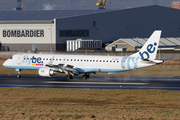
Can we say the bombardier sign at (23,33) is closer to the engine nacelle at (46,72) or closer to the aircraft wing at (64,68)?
the aircraft wing at (64,68)

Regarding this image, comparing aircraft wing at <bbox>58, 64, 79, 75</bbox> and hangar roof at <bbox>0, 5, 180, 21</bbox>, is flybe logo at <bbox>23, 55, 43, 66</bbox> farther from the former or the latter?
hangar roof at <bbox>0, 5, 180, 21</bbox>

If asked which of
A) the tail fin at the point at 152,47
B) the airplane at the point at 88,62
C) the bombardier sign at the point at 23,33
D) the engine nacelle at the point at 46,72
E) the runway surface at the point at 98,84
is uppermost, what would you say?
the bombardier sign at the point at 23,33

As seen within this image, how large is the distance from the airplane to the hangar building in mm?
57703

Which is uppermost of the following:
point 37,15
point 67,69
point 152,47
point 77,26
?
point 37,15

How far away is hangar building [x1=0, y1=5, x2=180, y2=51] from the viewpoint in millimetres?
103250

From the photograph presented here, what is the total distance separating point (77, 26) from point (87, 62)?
A: 64350 millimetres

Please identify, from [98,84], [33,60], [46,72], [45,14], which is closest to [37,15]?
[45,14]

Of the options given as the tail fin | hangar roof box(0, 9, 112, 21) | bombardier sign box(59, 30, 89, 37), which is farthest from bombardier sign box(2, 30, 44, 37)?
the tail fin

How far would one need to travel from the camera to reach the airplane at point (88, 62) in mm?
40781

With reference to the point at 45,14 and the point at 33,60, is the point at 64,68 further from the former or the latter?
the point at 45,14

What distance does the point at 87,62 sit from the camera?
42.8 m

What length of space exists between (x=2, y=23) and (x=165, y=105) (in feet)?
295

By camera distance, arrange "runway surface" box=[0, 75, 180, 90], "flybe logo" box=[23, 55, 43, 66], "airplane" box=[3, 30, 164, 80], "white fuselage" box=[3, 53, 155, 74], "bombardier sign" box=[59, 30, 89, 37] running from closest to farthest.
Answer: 1. "runway surface" box=[0, 75, 180, 90]
2. "airplane" box=[3, 30, 164, 80]
3. "white fuselage" box=[3, 53, 155, 74]
4. "flybe logo" box=[23, 55, 43, 66]
5. "bombardier sign" box=[59, 30, 89, 37]

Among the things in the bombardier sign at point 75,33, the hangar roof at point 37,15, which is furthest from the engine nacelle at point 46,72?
the hangar roof at point 37,15
